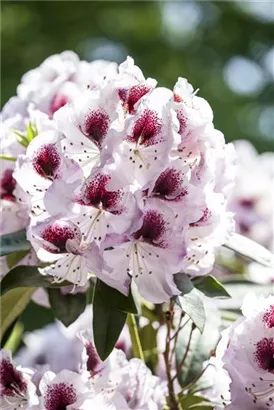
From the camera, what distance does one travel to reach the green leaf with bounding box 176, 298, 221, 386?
91 cm

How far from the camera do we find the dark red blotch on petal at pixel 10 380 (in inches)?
32.2

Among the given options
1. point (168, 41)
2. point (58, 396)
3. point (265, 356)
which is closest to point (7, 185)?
point (58, 396)

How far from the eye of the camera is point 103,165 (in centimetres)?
74

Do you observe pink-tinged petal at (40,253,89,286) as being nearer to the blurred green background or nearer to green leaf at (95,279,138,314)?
green leaf at (95,279,138,314)

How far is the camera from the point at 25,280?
0.84 metres

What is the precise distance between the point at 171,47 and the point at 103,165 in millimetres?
5476

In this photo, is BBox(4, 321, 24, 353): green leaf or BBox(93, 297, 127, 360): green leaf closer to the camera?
BBox(93, 297, 127, 360): green leaf

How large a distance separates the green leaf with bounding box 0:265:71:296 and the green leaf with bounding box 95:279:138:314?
0.04 meters

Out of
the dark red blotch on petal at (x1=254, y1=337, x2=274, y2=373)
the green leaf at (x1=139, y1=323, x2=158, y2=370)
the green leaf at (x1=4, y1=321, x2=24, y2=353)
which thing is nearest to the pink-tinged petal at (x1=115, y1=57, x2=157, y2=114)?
the dark red blotch on petal at (x1=254, y1=337, x2=274, y2=373)

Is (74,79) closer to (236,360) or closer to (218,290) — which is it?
(218,290)

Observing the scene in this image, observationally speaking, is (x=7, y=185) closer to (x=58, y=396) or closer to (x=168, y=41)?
(x=58, y=396)

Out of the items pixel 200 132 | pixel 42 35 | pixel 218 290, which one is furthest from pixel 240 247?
pixel 42 35

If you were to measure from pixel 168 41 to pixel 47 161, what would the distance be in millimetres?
5530

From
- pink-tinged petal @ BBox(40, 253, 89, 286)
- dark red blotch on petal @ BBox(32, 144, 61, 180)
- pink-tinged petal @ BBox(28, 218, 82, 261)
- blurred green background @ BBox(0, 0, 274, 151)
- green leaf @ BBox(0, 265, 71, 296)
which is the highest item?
dark red blotch on petal @ BBox(32, 144, 61, 180)
